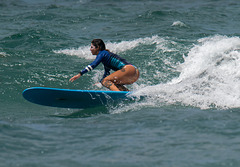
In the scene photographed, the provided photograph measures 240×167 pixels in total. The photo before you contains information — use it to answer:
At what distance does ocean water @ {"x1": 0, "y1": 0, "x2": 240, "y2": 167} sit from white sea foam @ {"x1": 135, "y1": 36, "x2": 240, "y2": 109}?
23 millimetres

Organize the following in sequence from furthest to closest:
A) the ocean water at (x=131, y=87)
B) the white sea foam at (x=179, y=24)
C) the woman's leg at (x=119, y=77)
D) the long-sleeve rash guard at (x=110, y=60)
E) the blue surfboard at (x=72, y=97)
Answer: the white sea foam at (x=179, y=24), the woman's leg at (x=119, y=77), the long-sleeve rash guard at (x=110, y=60), the blue surfboard at (x=72, y=97), the ocean water at (x=131, y=87)

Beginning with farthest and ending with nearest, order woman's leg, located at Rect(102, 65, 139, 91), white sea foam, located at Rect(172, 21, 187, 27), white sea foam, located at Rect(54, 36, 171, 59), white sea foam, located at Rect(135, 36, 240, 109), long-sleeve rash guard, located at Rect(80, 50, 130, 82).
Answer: white sea foam, located at Rect(172, 21, 187, 27)
white sea foam, located at Rect(54, 36, 171, 59)
woman's leg, located at Rect(102, 65, 139, 91)
long-sleeve rash guard, located at Rect(80, 50, 130, 82)
white sea foam, located at Rect(135, 36, 240, 109)

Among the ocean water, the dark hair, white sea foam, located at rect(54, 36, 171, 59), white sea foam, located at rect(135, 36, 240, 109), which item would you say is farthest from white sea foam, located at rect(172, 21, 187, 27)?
the dark hair

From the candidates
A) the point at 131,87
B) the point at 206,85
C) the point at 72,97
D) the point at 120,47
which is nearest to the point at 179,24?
the point at 120,47

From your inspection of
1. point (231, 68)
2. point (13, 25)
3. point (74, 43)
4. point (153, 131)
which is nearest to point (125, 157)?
point (153, 131)

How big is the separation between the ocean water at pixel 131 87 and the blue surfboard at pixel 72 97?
0.68ft

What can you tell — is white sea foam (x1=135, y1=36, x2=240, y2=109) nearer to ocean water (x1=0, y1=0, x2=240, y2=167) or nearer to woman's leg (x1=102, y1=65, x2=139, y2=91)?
ocean water (x1=0, y1=0, x2=240, y2=167)

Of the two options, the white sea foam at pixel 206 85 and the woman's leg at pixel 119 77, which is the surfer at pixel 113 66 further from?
the white sea foam at pixel 206 85

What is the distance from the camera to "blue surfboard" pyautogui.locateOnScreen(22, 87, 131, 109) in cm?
766

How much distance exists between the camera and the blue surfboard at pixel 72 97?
25.1ft

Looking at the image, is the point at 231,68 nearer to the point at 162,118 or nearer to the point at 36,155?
the point at 162,118

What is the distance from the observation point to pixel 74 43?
53.0ft

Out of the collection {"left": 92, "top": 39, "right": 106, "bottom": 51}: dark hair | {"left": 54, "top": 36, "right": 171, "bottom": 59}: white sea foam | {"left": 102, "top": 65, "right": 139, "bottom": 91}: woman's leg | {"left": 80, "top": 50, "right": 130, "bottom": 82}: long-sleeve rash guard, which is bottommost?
{"left": 54, "top": 36, "right": 171, "bottom": 59}: white sea foam

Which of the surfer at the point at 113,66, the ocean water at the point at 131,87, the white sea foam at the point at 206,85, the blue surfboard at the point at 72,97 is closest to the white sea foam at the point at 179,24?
the ocean water at the point at 131,87
